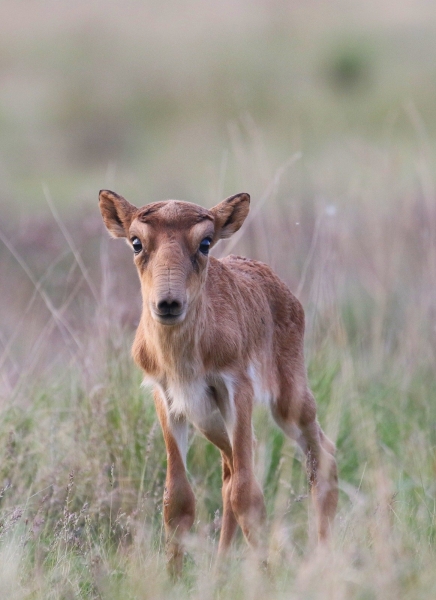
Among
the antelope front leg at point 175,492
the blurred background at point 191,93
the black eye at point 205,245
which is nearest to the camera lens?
the black eye at point 205,245

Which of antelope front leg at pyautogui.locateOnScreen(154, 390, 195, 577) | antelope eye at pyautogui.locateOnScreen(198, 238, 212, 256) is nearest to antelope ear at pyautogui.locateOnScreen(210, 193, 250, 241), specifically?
antelope eye at pyautogui.locateOnScreen(198, 238, 212, 256)

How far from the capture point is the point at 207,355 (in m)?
7.88

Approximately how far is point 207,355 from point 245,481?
92 cm

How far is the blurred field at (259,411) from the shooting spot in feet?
23.5

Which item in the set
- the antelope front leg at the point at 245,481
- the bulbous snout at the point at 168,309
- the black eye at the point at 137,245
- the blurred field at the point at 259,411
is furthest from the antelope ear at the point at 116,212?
the blurred field at the point at 259,411

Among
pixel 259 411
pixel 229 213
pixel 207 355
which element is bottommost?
pixel 259 411

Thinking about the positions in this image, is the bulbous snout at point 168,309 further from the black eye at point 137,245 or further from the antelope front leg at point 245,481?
the antelope front leg at point 245,481

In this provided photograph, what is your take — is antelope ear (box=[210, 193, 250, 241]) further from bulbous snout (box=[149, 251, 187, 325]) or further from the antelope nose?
the antelope nose

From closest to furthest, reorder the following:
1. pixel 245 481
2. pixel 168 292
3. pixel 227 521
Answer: pixel 168 292 → pixel 245 481 → pixel 227 521

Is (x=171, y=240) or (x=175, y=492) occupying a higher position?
(x=171, y=240)

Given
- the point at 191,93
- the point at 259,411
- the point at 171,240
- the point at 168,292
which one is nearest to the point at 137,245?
the point at 171,240

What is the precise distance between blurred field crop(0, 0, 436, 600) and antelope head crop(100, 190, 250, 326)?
1.55 meters

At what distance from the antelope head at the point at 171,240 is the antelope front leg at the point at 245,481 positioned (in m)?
0.84

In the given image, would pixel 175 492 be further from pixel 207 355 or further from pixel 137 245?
pixel 137 245
